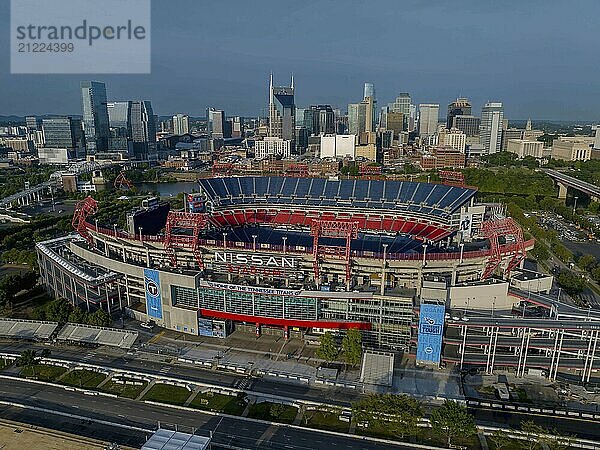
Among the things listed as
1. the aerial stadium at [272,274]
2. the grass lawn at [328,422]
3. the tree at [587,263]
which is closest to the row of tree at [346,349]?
the aerial stadium at [272,274]

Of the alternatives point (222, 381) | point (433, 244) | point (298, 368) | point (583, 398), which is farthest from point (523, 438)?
point (433, 244)

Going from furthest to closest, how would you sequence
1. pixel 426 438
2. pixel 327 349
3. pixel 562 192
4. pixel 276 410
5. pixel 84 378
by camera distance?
pixel 562 192 < pixel 327 349 < pixel 84 378 < pixel 276 410 < pixel 426 438

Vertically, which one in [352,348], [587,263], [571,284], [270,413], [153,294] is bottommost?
[270,413]

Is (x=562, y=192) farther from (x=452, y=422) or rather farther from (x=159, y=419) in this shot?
(x=159, y=419)

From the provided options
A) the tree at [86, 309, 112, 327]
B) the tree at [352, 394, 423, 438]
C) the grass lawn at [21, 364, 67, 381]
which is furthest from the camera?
the tree at [86, 309, 112, 327]

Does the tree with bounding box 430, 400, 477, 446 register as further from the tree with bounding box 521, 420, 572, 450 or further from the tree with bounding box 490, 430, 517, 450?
the tree with bounding box 521, 420, 572, 450

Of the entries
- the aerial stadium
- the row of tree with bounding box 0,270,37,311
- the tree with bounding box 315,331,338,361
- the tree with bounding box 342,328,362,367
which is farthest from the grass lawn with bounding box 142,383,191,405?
the row of tree with bounding box 0,270,37,311

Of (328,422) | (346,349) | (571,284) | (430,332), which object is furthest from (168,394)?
(571,284)
